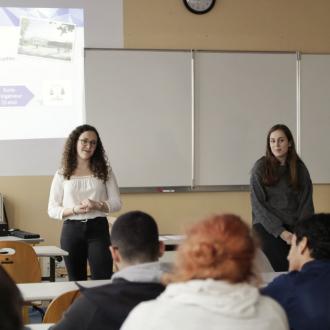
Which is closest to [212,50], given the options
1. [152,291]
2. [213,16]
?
[213,16]

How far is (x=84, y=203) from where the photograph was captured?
4.22 metres

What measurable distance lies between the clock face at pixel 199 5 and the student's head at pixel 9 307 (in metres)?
5.52

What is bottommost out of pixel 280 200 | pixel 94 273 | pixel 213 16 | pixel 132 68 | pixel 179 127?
pixel 94 273

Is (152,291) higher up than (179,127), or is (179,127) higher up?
(179,127)

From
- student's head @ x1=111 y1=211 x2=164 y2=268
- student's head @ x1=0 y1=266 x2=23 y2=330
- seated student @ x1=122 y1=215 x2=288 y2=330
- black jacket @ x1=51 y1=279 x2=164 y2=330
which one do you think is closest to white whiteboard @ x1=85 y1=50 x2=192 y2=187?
student's head @ x1=111 y1=211 x2=164 y2=268

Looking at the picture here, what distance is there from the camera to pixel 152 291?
1.97 meters

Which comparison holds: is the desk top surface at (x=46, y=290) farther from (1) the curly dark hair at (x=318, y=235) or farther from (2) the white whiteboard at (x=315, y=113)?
(2) the white whiteboard at (x=315, y=113)

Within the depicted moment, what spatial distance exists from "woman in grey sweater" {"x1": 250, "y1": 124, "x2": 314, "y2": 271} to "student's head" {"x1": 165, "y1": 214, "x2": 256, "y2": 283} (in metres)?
2.89

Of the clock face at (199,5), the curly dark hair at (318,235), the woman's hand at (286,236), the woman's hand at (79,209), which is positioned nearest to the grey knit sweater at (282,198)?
the woman's hand at (286,236)

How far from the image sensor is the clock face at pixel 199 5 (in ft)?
20.7

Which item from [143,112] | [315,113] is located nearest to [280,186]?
[143,112]

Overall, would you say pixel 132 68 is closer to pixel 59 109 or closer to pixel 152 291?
pixel 59 109

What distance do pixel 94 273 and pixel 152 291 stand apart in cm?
230

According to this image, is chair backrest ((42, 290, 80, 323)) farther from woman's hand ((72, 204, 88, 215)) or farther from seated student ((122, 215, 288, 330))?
woman's hand ((72, 204, 88, 215))
